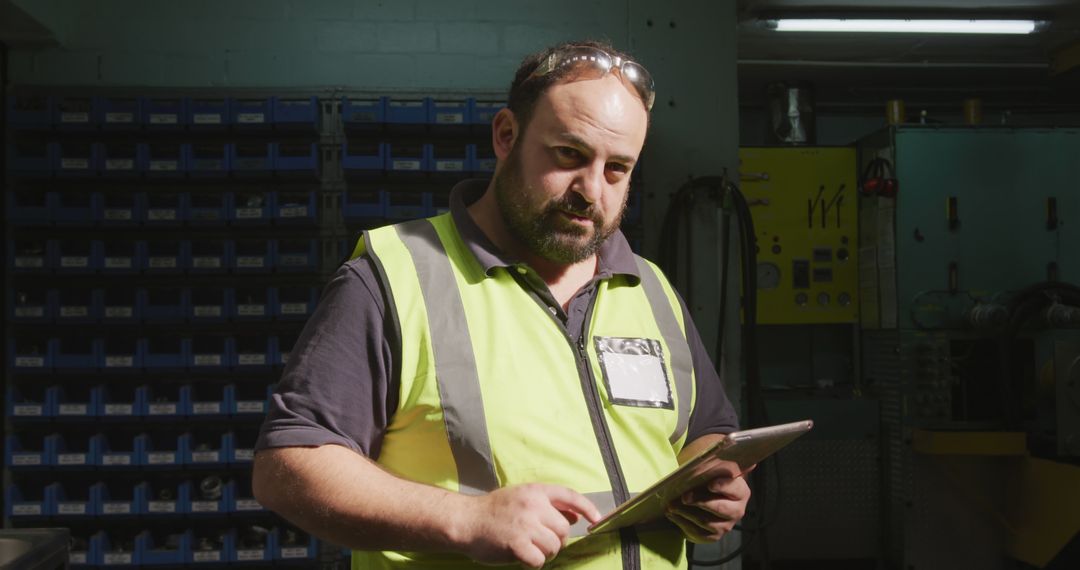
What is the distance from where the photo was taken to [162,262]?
11.4 feet

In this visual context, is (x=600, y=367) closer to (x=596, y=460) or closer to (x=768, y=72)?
(x=596, y=460)

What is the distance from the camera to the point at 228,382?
3602mm

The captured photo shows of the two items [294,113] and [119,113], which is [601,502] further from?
[119,113]

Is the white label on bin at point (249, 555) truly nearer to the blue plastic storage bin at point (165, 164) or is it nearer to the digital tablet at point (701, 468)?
the blue plastic storage bin at point (165, 164)

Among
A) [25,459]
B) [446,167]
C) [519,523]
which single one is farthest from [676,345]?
[25,459]

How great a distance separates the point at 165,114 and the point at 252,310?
92 cm

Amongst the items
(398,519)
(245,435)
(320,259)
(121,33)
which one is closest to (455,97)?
(320,259)

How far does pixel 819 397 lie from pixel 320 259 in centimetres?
301

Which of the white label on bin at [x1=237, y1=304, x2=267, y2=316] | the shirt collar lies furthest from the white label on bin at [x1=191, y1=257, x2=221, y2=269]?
the shirt collar

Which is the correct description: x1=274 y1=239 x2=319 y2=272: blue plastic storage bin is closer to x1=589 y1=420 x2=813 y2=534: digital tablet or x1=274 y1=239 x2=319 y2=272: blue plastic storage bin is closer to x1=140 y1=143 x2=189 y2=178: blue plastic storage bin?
x1=140 y1=143 x2=189 y2=178: blue plastic storage bin

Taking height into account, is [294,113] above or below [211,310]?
above

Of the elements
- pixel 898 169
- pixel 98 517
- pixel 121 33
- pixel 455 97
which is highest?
pixel 121 33

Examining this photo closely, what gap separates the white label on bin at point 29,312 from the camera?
3418mm

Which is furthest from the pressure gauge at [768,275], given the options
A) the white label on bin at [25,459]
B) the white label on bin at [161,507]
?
the white label on bin at [25,459]
